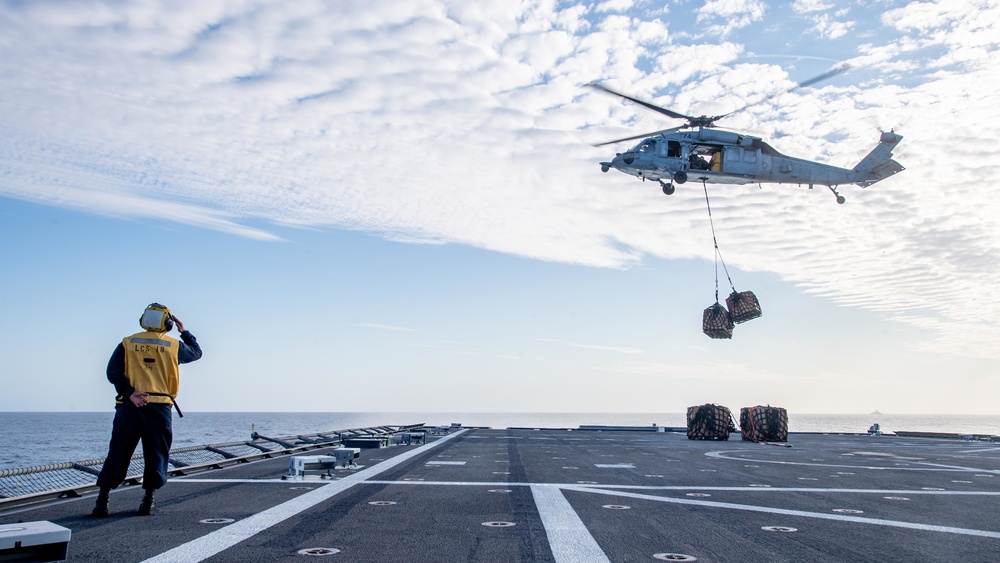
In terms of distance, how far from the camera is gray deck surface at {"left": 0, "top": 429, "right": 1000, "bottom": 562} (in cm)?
717

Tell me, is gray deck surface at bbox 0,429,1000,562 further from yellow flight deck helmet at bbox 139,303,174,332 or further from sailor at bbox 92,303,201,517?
yellow flight deck helmet at bbox 139,303,174,332

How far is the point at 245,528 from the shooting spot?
26.9ft

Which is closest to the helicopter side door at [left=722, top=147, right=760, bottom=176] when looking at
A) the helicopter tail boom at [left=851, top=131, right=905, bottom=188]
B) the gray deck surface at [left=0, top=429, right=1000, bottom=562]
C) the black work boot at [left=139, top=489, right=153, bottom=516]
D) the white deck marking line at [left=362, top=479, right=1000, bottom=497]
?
the helicopter tail boom at [left=851, top=131, right=905, bottom=188]

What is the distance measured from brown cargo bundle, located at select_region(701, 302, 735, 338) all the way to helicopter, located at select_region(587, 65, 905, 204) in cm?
935

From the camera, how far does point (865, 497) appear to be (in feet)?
41.1

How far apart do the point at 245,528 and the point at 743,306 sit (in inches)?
1411

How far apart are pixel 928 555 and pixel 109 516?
965 cm

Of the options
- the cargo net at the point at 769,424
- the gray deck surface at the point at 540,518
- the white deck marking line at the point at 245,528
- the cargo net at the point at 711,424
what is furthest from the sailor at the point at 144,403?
the cargo net at the point at 711,424

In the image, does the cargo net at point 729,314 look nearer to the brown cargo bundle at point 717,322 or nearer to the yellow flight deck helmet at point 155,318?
the brown cargo bundle at point 717,322

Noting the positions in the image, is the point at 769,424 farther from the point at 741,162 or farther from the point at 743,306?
the point at 741,162

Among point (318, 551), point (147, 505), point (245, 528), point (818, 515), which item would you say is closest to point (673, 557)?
point (318, 551)

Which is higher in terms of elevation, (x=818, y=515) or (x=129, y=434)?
(x=129, y=434)

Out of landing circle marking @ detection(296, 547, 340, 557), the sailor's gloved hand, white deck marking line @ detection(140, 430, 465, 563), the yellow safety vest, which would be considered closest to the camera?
white deck marking line @ detection(140, 430, 465, 563)

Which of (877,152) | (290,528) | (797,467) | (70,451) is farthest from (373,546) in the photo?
(70,451)
